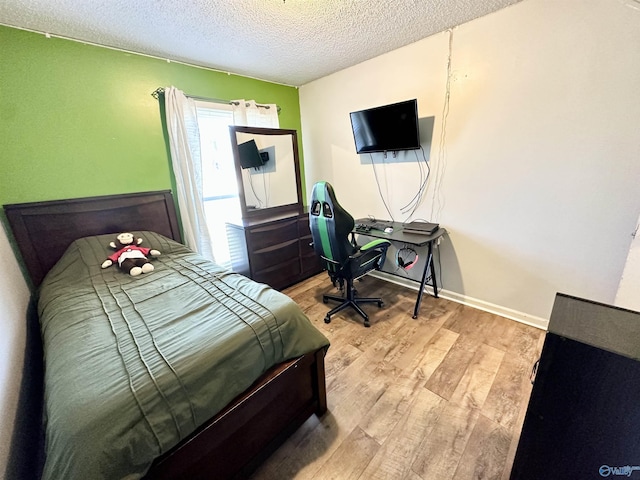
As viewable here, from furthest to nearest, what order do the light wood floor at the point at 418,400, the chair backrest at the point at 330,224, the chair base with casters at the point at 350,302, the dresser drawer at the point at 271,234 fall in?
the dresser drawer at the point at 271,234, the chair base with casters at the point at 350,302, the chair backrest at the point at 330,224, the light wood floor at the point at 418,400

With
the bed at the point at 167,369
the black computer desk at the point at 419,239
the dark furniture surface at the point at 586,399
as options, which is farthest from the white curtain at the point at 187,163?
the dark furniture surface at the point at 586,399

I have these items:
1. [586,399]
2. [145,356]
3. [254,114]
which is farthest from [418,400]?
[254,114]

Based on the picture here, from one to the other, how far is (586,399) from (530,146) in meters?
1.83

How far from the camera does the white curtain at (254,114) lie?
279cm

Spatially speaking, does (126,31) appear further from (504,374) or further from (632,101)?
(504,374)

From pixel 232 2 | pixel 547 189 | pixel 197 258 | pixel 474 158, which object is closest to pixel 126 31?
pixel 232 2

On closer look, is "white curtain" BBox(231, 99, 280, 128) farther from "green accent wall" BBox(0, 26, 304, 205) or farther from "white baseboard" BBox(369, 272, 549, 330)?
"white baseboard" BBox(369, 272, 549, 330)

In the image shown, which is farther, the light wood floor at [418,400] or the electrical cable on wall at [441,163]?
the electrical cable on wall at [441,163]

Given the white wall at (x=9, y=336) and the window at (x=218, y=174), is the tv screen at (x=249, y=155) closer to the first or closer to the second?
the window at (x=218, y=174)

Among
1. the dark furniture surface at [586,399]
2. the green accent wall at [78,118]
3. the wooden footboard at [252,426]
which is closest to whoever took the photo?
the dark furniture surface at [586,399]

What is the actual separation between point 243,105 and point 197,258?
1829 millimetres

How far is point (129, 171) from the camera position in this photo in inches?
88.9

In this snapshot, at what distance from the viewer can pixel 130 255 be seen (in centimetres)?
188

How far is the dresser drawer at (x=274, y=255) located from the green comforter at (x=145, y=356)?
3.13 feet
